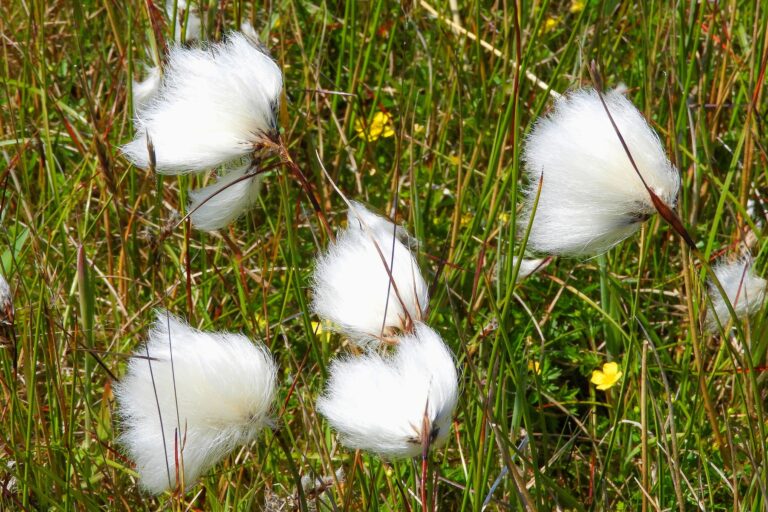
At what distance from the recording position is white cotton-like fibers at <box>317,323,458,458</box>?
0.87 metres

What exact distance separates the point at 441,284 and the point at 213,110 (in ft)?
1.96

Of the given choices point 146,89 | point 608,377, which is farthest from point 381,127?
point 608,377

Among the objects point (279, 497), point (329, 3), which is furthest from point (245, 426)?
point (329, 3)

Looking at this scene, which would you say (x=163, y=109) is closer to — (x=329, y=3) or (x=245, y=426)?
(x=245, y=426)

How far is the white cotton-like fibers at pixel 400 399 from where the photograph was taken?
2.86ft

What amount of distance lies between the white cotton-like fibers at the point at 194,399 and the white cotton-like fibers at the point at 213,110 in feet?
0.71

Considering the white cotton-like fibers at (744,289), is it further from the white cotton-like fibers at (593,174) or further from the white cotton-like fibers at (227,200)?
the white cotton-like fibers at (227,200)

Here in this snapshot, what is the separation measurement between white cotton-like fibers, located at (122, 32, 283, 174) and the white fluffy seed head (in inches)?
6.8

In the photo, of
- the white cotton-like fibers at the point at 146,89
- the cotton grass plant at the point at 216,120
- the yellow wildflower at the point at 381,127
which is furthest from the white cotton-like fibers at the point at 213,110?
the yellow wildflower at the point at 381,127

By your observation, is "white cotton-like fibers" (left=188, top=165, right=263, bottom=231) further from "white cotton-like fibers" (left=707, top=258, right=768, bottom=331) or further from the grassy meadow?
"white cotton-like fibers" (left=707, top=258, right=768, bottom=331)

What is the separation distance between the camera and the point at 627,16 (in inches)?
90.6

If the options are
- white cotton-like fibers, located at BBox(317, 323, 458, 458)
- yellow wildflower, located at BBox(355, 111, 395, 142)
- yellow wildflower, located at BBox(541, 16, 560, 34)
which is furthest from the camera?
yellow wildflower, located at BBox(541, 16, 560, 34)

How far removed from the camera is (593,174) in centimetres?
91

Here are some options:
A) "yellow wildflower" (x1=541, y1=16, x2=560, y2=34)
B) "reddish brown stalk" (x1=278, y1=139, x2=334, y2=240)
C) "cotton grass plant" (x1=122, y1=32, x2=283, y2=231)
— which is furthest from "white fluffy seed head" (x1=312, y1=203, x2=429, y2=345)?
"yellow wildflower" (x1=541, y1=16, x2=560, y2=34)
